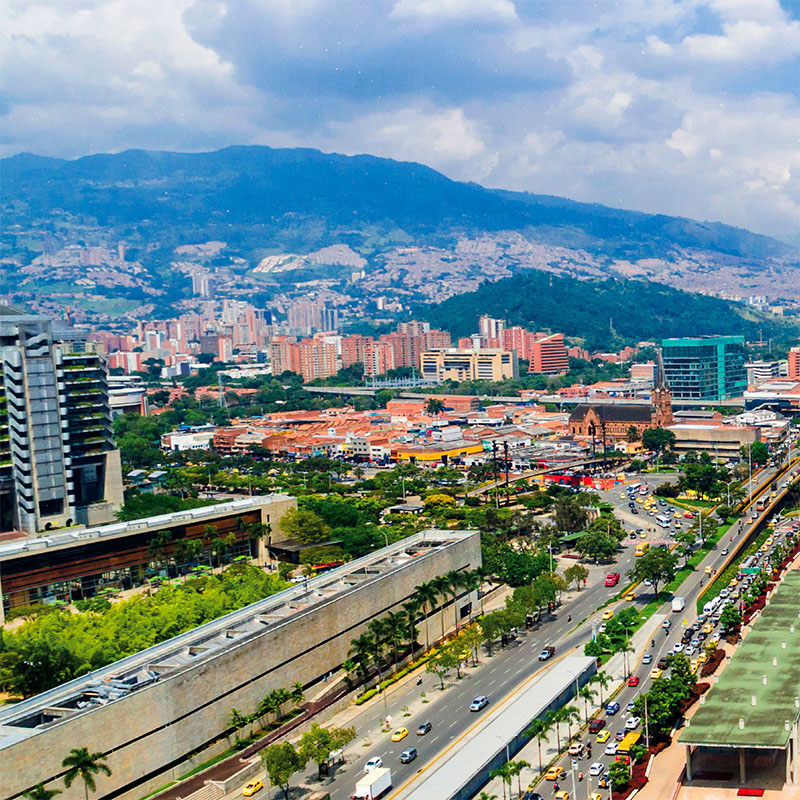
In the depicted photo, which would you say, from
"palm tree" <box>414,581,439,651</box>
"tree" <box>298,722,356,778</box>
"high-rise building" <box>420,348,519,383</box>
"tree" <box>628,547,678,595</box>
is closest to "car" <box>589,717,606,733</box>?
"tree" <box>298,722,356,778</box>

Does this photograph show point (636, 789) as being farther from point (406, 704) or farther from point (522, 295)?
point (522, 295)

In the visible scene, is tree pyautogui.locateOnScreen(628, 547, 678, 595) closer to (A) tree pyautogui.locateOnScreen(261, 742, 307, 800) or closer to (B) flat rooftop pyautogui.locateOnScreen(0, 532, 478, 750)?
(B) flat rooftop pyautogui.locateOnScreen(0, 532, 478, 750)

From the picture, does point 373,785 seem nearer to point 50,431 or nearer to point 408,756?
point 408,756

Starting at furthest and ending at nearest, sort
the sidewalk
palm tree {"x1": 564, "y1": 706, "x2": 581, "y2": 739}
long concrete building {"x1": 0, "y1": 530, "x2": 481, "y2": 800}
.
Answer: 1. palm tree {"x1": 564, "y1": 706, "x2": 581, "y2": 739}
2. the sidewalk
3. long concrete building {"x1": 0, "y1": 530, "x2": 481, "y2": 800}

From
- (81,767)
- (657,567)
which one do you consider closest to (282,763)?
(81,767)

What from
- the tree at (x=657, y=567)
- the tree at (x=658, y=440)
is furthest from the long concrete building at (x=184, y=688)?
the tree at (x=658, y=440)
